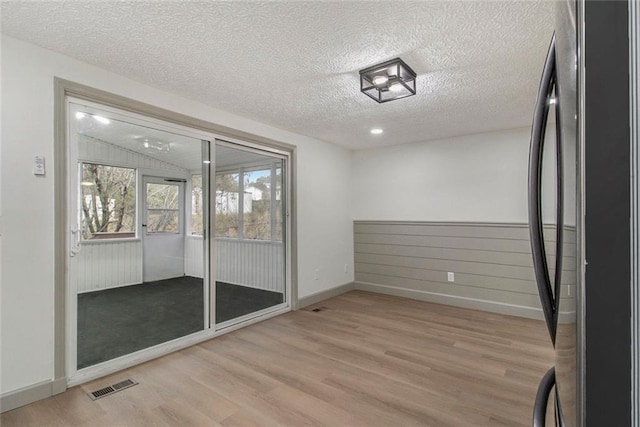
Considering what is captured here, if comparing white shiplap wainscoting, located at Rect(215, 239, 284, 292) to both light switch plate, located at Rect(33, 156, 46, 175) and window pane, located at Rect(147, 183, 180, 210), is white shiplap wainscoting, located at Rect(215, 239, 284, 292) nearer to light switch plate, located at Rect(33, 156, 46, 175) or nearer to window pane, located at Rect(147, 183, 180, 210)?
window pane, located at Rect(147, 183, 180, 210)

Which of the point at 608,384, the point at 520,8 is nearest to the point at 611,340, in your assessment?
the point at 608,384

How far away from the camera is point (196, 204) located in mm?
3219

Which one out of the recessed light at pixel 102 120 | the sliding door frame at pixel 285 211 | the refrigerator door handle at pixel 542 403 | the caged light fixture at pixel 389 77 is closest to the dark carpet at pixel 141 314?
the sliding door frame at pixel 285 211

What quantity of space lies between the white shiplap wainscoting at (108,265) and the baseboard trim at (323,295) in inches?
81.1

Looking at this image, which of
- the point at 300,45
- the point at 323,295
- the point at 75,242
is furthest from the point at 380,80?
the point at 323,295

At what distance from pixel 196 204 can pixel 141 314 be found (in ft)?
3.74

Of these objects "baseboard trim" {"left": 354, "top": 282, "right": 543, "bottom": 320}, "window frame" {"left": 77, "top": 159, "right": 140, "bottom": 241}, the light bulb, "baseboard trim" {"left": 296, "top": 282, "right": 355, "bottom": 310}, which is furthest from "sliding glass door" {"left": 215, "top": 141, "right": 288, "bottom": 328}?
the light bulb

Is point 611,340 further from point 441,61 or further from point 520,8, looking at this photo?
point 441,61

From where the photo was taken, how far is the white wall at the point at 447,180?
3.98 meters

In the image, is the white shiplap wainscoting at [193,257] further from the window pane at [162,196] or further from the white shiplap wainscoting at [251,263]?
the window pane at [162,196]

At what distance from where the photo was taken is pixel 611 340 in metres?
0.37

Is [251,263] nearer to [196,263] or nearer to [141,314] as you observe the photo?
[196,263]

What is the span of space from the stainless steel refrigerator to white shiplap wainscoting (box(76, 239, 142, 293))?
2903 mm

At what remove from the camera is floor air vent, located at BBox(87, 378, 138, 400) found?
217 centimetres
